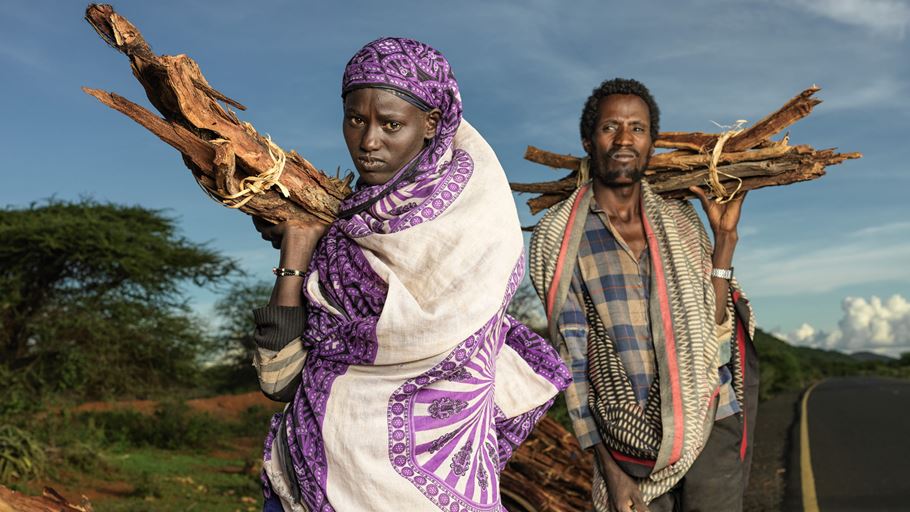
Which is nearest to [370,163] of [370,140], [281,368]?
[370,140]

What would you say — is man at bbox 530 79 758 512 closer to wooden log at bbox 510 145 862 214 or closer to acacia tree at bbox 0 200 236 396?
wooden log at bbox 510 145 862 214

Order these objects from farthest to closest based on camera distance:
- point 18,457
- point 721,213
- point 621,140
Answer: point 18,457 < point 721,213 < point 621,140

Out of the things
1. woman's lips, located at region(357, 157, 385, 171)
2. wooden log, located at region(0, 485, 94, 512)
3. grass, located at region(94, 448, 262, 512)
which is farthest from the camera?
grass, located at region(94, 448, 262, 512)

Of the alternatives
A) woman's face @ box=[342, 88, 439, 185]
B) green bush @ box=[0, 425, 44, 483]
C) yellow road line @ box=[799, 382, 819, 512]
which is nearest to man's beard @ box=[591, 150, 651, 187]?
woman's face @ box=[342, 88, 439, 185]

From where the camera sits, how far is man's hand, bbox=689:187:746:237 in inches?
167

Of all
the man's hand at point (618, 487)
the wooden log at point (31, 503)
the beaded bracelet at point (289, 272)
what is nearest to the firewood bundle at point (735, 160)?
the man's hand at point (618, 487)

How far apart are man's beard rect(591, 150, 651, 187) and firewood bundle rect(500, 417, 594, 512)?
1.98m

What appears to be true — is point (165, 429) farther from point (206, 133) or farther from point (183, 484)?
point (206, 133)

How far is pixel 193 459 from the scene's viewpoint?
1445 centimetres

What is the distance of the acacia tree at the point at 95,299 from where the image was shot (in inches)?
786

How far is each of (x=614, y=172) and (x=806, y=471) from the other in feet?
24.5

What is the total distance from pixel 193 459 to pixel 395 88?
43.4ft

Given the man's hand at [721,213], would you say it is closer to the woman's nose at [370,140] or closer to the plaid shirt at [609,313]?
the plaid shirt at [609,313]

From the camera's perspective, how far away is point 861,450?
11.2 metres
